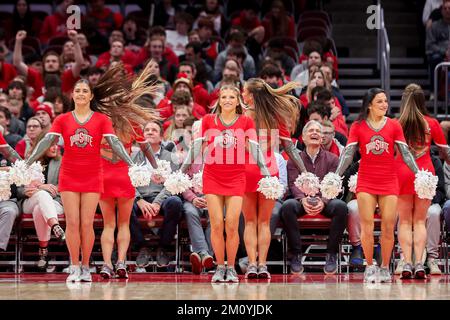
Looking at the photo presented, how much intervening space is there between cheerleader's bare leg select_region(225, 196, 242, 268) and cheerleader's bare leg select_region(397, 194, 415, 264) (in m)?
1.70

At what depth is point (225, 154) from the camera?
886 centimetres

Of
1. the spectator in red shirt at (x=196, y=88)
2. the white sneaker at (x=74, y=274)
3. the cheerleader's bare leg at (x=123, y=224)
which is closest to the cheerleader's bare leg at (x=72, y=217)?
the white sneaker at (x=74, y=274)

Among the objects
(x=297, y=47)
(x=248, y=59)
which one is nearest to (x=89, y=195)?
(x=248, y=59)

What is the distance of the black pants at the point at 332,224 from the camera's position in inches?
393

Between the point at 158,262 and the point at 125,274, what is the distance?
943 mm

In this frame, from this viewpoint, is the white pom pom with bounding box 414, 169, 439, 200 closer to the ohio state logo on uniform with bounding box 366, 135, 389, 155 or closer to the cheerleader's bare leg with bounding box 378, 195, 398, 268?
the cheerleader's bare leg with bounding box 378, 195, 398, 268

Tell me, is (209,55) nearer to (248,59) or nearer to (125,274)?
(248,59)

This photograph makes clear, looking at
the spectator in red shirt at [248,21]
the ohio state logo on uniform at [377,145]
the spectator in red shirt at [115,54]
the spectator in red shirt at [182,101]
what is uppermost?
the spectator in red shirt at [248,21]

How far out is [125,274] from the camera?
9289 mm

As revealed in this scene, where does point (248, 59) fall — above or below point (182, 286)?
above

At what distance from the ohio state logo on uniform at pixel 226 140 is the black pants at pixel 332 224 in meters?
1.42

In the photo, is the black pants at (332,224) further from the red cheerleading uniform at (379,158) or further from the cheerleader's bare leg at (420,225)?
the red cheerleading uniform at (379,158)

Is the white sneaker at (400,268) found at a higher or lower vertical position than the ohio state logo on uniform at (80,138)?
lower
